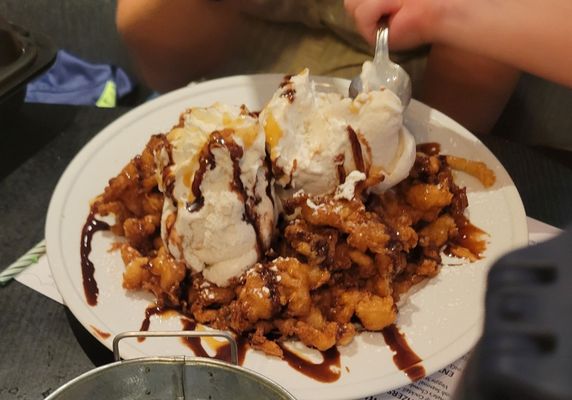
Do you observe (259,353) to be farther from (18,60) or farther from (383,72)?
(18,60)

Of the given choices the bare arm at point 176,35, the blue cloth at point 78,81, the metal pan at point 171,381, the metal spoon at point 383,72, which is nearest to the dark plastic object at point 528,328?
the metal pan at point 171,381

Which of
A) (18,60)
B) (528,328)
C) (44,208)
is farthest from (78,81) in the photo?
(528,328)

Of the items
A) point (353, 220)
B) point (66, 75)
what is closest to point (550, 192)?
point (353, 220)

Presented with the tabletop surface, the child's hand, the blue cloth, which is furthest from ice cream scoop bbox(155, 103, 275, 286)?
the blue cloth

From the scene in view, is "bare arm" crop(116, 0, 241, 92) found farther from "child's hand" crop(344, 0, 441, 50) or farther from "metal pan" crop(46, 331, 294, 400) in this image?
"metal pan" crop(46, 331, 294, 400)

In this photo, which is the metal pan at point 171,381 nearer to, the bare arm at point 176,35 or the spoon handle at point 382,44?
the spoon handle at point 382,44

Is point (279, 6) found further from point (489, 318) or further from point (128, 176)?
point (489, 318)
